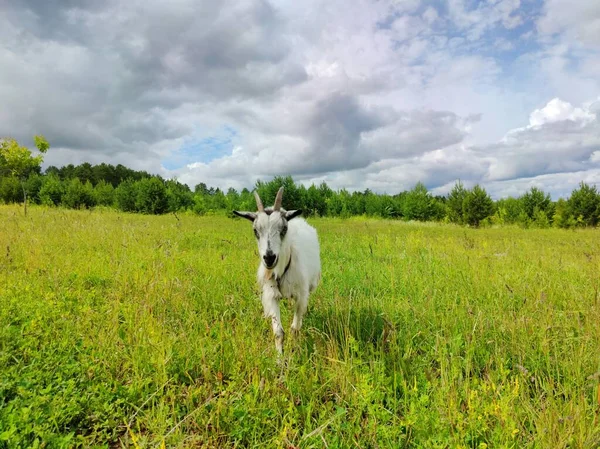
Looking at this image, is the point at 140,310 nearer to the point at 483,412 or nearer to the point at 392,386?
the point at 392,386

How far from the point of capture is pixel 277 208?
15.3 ft

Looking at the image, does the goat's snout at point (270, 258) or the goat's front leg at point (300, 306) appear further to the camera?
the goat's front leg at point (300, 306)

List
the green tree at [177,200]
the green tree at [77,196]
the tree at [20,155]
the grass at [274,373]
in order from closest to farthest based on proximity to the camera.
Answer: the grass at [274,373], the tree at [20,155], the green tree at [177,200], the green tree at [77,196]

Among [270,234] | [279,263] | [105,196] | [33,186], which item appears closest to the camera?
[270,234]

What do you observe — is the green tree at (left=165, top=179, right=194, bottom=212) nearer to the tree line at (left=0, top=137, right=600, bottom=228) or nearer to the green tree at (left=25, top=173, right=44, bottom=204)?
the tree line at (left=0, top=137, right=600, bottom=228)

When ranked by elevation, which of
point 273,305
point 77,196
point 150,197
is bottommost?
point 273,305

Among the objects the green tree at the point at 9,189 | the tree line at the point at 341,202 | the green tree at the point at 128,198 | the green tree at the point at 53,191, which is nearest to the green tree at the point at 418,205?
the tree line at the point at 341,202

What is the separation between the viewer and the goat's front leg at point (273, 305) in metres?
4.01

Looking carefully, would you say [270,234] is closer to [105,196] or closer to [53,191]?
[53,191]

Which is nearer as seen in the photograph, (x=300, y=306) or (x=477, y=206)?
(x=300, y=306)

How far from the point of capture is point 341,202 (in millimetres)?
57875

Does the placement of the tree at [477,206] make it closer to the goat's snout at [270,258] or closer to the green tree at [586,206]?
the green tree at [586,206]

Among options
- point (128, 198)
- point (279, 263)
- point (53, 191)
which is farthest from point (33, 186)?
point (279, 263)

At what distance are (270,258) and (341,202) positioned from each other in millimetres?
54582
